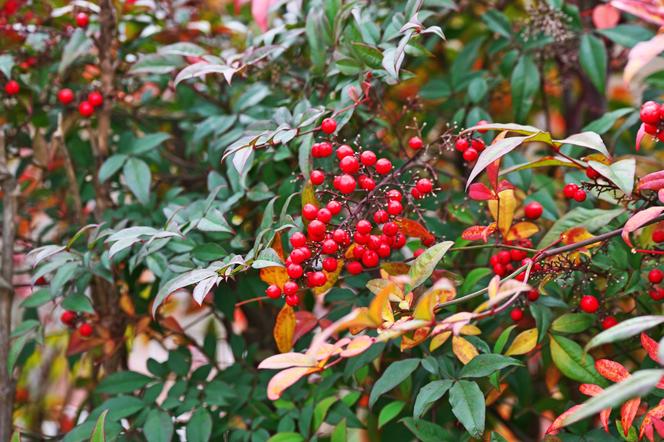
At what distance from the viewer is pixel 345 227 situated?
0.92 metres

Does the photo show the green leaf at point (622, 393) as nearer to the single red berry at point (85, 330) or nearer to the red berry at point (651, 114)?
the red berry at point (651, 114)

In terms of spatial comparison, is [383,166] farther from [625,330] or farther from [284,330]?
[625,330]

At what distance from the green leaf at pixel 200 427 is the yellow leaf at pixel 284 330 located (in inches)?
7.0

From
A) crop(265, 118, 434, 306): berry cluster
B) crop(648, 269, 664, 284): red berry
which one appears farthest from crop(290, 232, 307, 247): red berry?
crop(648, 269, 664, 284): red berry

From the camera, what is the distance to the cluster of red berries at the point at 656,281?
0.96 m

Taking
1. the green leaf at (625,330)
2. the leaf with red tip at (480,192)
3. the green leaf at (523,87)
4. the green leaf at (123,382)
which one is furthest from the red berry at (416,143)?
the green leaf at (123,382)

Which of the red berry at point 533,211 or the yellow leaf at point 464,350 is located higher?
the red berry at point 533,211

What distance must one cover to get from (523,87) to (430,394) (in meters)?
0.60

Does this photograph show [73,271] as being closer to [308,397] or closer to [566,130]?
[308,397]

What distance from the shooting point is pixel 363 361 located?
1.05 m

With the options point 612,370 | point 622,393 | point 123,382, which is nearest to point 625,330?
point 622,393

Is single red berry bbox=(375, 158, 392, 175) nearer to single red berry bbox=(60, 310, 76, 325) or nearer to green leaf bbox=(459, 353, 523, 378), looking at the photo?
green leaf bbox=(459, 353, 523, 378)

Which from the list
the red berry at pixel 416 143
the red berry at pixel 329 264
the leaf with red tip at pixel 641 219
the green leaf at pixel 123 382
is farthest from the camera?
the green leaf at pixel 123 382

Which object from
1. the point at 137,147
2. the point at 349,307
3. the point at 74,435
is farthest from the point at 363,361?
the point at 137,147
